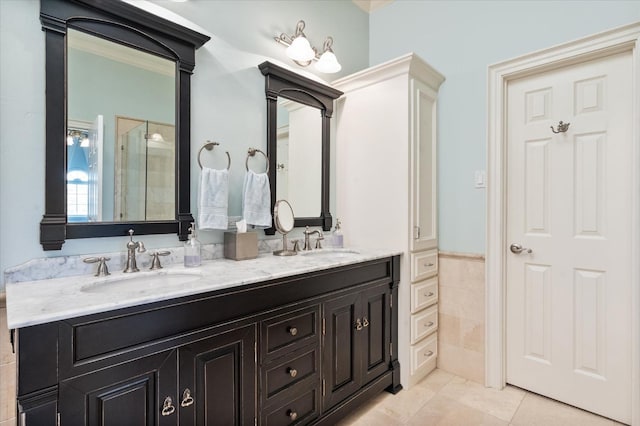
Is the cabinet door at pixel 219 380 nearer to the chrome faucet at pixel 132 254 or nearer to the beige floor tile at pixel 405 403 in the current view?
the chrome faucet at pixel 132 254

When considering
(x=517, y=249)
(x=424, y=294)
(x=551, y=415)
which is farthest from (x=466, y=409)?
(x=517, y=249)

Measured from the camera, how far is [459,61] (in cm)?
225

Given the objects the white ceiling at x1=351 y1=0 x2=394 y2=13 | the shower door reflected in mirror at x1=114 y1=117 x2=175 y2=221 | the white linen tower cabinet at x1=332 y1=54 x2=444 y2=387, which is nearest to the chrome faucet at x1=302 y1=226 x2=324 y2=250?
the white linen tower cabinet at x1=332 y1=54 x2=444 y2=387

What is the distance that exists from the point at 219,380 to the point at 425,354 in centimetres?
153

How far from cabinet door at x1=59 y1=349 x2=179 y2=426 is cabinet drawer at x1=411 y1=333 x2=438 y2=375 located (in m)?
1.51

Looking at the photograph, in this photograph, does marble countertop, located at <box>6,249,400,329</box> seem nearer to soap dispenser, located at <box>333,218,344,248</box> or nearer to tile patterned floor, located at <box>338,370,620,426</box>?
soap dispenser, located at <box>333,218,344,248</box>

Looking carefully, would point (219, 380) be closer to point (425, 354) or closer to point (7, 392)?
point (7, 392)

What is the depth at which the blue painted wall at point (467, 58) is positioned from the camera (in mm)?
1958

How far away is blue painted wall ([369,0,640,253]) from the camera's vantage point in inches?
77.1

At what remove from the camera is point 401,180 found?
2.10 meters

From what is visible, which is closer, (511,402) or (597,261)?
(597,261)

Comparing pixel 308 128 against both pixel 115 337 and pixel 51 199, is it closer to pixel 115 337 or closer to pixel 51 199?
pixel 51 199

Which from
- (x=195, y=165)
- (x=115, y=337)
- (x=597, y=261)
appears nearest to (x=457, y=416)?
(x=597, y=261)

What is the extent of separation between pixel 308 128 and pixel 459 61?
1.15 meters
